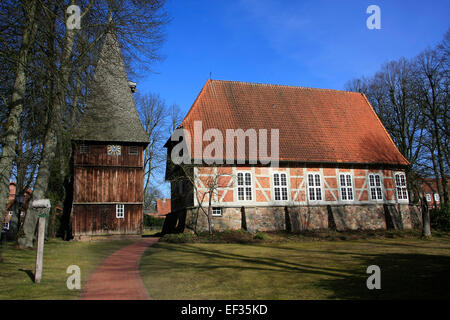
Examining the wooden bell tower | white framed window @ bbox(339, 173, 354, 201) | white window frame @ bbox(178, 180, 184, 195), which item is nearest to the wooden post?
the wooden bell tower

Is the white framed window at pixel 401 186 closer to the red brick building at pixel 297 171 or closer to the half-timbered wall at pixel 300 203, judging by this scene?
the red brick building at pixel 297 171

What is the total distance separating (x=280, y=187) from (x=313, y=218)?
9.72 ft

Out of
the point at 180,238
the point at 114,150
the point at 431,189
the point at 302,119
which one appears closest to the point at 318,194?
the point at 302,119

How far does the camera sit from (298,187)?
2300 centimetres

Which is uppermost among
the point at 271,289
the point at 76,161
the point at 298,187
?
the point at 76,161

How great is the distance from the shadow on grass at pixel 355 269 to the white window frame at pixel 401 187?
1313 cm

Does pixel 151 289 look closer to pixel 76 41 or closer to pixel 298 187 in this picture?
pixel 76 41

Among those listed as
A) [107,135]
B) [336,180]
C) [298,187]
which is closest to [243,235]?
[298,187]

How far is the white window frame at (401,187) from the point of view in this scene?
25375 millimetres

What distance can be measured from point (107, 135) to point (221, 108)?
25.7 feet

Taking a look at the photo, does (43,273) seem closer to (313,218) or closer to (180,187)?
(180,187)

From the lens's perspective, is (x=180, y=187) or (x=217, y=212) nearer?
(x=217, y=212)

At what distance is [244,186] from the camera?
2200cm

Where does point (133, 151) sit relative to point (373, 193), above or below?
above
